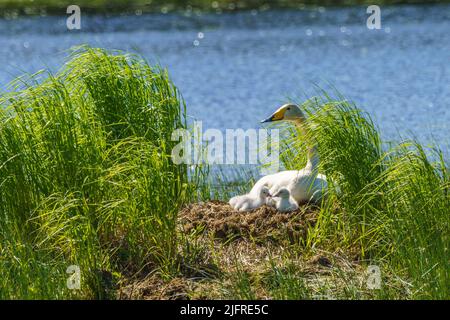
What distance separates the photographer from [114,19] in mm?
37969

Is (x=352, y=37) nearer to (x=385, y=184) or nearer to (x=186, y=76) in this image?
(x=186, y=76)

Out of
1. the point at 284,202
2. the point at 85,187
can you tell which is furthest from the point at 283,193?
the point at 85,187

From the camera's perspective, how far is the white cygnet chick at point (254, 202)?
8.95 m

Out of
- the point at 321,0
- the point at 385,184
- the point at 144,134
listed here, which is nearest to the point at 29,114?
the point at 144,134

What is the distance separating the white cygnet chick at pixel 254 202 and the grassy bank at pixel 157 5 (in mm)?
29163

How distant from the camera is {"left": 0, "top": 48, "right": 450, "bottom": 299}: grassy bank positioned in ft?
24.5

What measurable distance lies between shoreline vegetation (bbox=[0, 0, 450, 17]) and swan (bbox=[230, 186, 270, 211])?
29277 mm

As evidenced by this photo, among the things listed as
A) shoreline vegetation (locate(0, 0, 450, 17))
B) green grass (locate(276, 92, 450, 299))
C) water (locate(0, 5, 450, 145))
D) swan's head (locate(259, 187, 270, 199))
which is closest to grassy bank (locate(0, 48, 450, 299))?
green grass (locate(276, 92, 450, 299))

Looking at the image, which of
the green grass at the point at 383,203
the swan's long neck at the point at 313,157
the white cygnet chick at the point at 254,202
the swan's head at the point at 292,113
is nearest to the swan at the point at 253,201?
the white cygnet chick at the point at 254,202

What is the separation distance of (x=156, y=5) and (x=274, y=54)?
10.6 metres

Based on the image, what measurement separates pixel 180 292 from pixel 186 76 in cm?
2023

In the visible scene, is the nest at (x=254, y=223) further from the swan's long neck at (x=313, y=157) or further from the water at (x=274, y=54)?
the water at (x=274, y=54)

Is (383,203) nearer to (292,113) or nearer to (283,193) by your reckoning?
(283,193)

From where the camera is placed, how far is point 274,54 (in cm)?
3141
